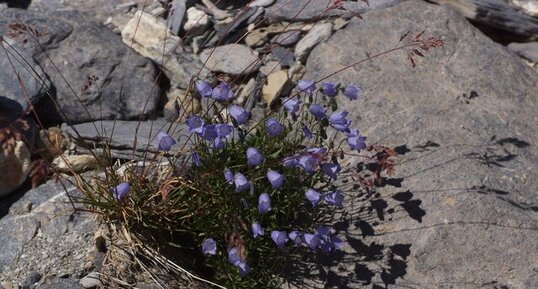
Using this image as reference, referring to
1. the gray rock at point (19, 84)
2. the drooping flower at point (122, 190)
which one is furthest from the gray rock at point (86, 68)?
the drooping flower at point (122, 190)

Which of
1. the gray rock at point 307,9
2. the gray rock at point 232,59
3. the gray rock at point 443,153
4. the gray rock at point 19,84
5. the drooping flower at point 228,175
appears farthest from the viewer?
the gray rock at point 307,9

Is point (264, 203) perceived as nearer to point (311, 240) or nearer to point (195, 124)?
point (311, 240)

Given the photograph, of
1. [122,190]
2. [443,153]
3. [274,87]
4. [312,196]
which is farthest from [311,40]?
[122,190]

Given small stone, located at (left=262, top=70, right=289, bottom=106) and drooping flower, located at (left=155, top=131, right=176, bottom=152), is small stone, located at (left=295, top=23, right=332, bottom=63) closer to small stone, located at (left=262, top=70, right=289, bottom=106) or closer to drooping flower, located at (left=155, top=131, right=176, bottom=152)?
small stone, located at (left=262, top=70, right=289, bottom=106)

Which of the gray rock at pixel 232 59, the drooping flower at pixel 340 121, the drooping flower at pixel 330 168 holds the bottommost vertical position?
the gray rock at pixel 232 59

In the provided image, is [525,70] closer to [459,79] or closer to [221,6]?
[459,79]

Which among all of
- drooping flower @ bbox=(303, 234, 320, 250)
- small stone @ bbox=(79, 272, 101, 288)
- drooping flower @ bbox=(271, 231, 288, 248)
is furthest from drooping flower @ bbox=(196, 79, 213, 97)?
small stone @ bbox=(79, 272, 101, 288)

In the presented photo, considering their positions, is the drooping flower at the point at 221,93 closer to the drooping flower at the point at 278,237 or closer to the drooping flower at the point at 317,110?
the drooping flower at the point at 317,110

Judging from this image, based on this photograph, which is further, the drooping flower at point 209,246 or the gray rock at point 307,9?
the gray rock at point 307,9

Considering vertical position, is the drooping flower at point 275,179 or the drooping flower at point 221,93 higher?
the drooping flower at point 221,93
